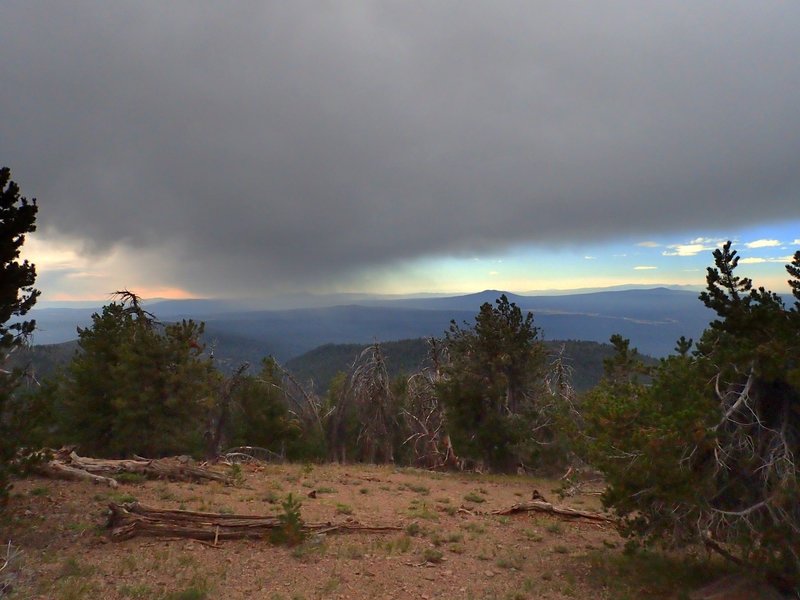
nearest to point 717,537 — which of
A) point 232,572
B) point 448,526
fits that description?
point 448,526

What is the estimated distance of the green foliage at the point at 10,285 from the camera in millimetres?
8164

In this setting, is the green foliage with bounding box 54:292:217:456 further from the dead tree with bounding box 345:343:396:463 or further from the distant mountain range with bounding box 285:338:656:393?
the distant mountain range with bounding box 285:338:656:393

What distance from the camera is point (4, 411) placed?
8398 millimetres

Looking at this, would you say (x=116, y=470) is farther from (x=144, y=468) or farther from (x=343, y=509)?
(x=343, y=509)

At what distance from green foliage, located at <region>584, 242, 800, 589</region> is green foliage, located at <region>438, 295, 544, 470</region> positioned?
1273 centimetres

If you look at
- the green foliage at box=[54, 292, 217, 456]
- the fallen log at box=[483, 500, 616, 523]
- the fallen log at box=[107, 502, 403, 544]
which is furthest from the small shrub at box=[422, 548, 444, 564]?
the green foliage at box=[54, 292, 217, 456]

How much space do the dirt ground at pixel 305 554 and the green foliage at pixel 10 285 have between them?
185 centimetres

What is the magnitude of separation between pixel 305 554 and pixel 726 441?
7211 millimetres

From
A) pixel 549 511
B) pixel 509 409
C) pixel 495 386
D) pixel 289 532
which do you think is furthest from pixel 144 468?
pixel 509 409

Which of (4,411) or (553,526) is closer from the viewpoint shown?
(4,411)

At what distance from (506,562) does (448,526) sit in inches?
100

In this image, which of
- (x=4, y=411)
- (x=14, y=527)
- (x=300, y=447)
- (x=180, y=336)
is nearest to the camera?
(x=4, y=411)

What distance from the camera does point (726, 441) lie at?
6996 millimetres

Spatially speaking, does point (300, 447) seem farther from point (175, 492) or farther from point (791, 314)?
point (791, 314)
